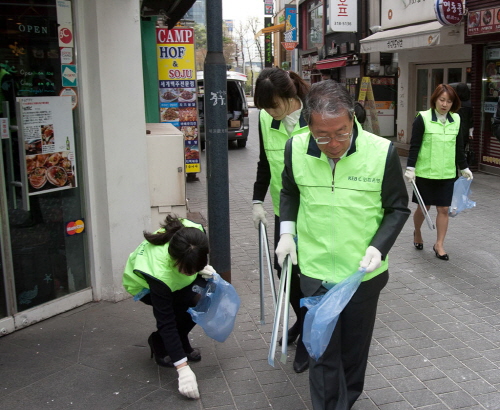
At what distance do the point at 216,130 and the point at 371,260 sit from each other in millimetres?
2214

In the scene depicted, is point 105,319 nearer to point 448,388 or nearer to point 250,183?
point 448,388

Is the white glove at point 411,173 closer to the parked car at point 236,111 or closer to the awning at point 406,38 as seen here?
the awning at point 406,38

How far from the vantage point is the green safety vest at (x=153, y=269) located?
10.9 ft

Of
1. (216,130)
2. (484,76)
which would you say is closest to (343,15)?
(484,76)

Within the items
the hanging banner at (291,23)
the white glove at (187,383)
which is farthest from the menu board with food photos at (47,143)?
the hanging banner at (291,23)

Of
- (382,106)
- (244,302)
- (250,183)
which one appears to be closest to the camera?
(244,302)

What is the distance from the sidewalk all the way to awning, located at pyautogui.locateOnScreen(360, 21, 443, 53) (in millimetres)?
8448

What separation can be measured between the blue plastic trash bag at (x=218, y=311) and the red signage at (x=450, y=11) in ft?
31.8

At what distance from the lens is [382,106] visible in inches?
736

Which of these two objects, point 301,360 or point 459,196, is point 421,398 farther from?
point 459,196

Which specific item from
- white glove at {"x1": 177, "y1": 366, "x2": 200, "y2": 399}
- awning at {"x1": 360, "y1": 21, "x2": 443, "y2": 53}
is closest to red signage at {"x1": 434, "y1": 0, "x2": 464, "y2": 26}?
awning at {"x1": 360, "y1": 21, "x2": 443, "y2": 53}

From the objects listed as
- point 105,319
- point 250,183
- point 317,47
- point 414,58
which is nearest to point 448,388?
point 105,319

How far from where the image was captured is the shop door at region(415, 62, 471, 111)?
1397cm

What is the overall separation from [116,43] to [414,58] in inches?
498
